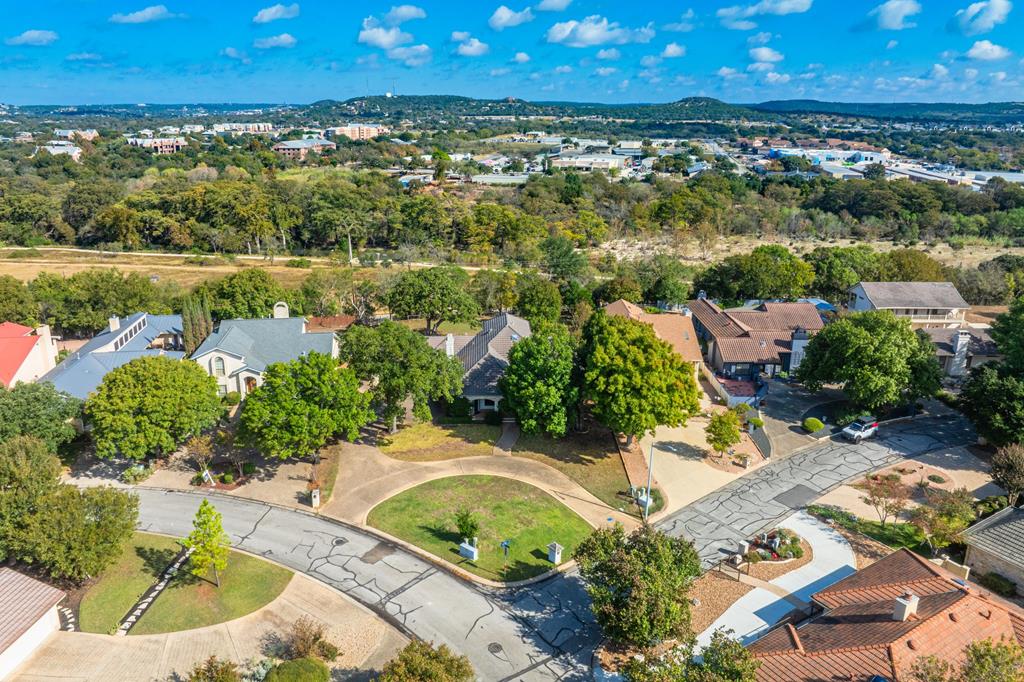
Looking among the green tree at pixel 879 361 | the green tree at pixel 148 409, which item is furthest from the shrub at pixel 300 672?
the green tree at pixel 879 361

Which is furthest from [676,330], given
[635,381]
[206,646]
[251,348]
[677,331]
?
[206,646]

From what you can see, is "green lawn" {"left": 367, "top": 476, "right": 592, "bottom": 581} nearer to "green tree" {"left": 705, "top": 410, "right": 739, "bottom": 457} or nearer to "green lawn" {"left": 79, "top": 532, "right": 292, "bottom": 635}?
"green lawn" {"left": 79, "top": 532, "right": 292, "bottom": 635}

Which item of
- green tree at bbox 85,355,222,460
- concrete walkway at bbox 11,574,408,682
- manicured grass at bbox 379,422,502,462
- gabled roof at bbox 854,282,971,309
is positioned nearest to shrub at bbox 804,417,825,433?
manicured grass at bbox 379,422,502,462

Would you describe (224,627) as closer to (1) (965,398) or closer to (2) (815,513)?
(2) (815,513)

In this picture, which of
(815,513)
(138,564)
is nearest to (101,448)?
(138,564)

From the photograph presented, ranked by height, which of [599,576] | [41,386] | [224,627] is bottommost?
[224,627]

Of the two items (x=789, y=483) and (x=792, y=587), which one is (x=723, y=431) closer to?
(x=789, y=483)
